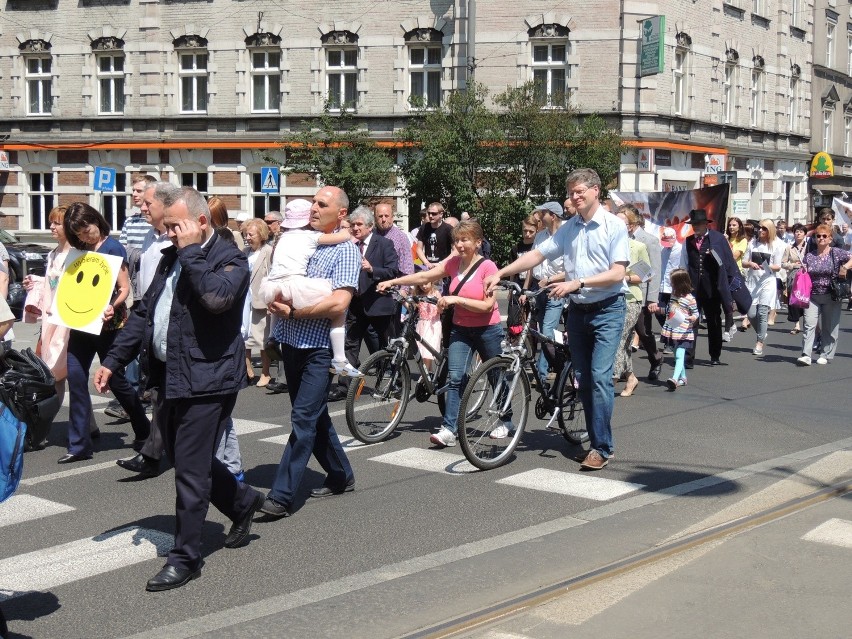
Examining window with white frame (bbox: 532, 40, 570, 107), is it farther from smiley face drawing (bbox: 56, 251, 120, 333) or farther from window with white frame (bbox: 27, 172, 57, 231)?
smiley face drawing (bbox: 56, 251, 120, 333)

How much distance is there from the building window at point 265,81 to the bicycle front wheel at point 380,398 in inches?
1005

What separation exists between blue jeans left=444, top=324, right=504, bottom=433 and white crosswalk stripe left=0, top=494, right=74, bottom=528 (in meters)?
2.81

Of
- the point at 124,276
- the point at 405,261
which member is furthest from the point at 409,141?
the point at 124,276

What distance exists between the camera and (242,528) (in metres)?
6.04

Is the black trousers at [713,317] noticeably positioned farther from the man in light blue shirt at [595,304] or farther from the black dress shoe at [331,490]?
the black dress shoe at [331,490]

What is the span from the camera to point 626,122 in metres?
31.3

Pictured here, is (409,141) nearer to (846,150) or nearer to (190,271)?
(190,271)

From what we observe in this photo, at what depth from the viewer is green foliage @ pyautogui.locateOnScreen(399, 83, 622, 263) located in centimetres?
2716

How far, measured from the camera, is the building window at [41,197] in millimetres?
36156

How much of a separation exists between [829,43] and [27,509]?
45.2m

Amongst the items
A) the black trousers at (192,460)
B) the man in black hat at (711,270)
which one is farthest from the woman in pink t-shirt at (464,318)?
the man in black hat at (711,270)

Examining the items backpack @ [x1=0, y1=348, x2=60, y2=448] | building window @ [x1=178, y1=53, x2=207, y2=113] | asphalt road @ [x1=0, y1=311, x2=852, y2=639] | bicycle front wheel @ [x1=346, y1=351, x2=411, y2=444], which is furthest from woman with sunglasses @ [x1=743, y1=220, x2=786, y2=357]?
building window @ [x1=178, y1=53, x2=207, y2=113]

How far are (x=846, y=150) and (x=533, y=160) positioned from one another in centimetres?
2591

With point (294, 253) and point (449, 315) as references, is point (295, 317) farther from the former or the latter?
point (449, 315)
